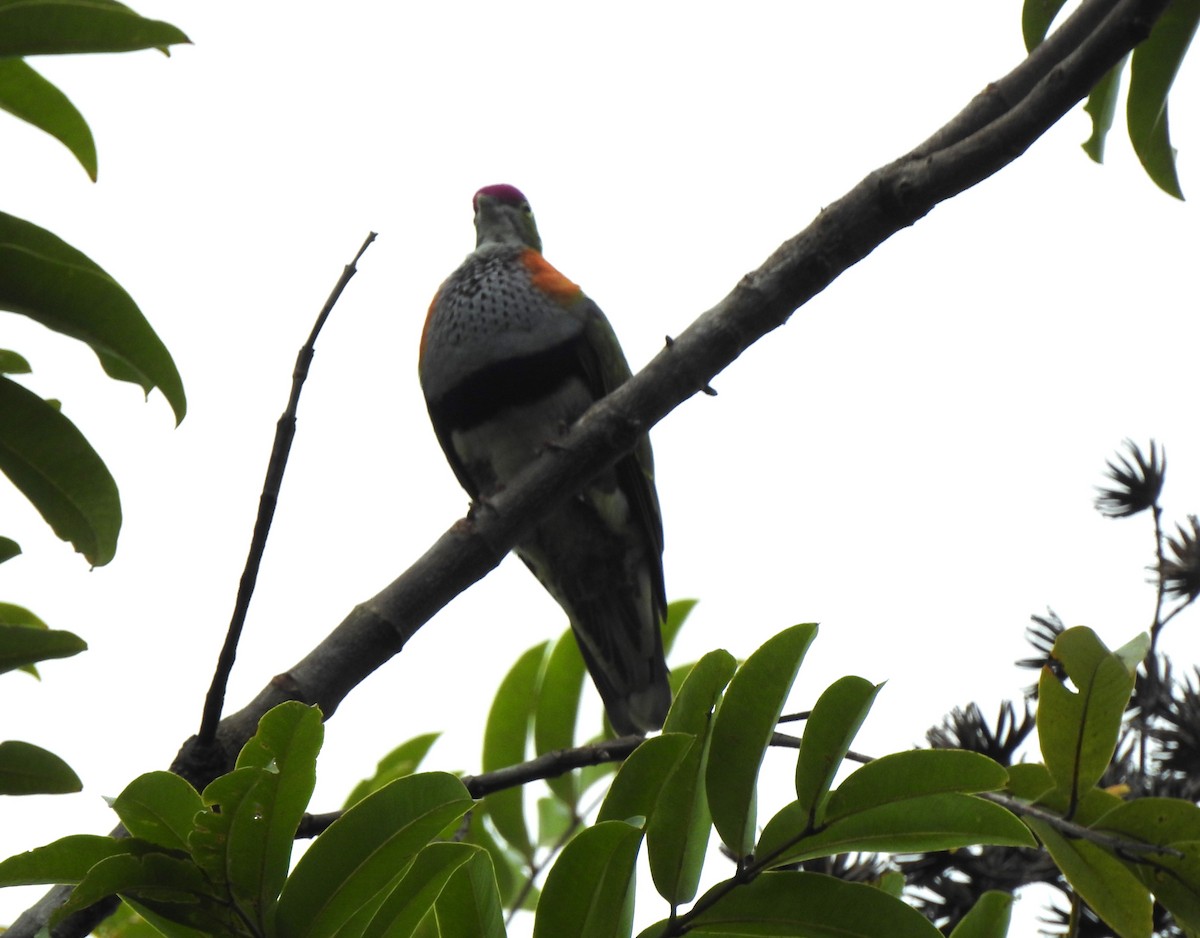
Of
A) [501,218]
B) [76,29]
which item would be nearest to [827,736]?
[76,29]

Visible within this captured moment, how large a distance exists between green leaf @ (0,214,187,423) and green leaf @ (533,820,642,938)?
102cm

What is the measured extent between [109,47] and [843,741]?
140 cm

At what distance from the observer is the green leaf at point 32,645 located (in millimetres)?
1598

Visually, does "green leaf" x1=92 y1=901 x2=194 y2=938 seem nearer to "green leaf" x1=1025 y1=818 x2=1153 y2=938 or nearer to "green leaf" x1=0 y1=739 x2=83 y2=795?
"green leaf" x1=0 y1=739 x2=83 y2=795

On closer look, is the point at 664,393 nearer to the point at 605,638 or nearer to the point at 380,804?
the point at 380,804

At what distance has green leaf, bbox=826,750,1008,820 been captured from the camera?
140cm

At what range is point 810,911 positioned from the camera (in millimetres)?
1407

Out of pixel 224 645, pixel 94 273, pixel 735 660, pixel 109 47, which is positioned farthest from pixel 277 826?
pixel 109 47

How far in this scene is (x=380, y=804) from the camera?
135 cm

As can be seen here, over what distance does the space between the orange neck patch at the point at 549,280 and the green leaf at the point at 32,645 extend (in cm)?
287

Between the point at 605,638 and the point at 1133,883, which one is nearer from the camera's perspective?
the point at 1133,883

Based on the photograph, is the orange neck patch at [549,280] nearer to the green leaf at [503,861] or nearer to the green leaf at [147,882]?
the green leaf at [503,861]

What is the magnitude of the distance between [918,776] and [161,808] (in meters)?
0.84

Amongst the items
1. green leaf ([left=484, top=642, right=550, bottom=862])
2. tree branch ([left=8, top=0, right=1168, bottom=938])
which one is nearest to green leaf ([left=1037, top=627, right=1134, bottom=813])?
tree branch ([left=8, top=0, right=1168, bottom=938])
